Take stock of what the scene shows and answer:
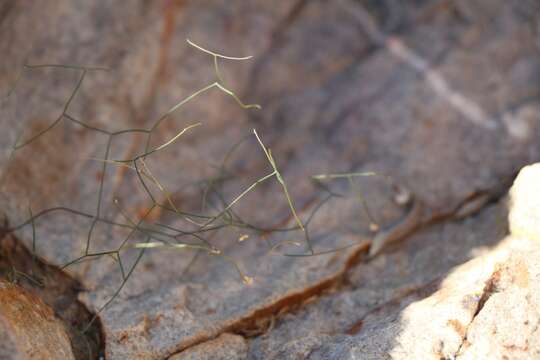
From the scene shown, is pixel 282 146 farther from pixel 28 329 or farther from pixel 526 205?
pixel 28 329

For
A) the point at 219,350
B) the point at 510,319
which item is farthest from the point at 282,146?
the point at 510,319

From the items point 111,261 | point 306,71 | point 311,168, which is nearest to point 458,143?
point 311,168

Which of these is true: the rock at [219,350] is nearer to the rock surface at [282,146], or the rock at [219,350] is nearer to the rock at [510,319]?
the rock surface at [282,146]

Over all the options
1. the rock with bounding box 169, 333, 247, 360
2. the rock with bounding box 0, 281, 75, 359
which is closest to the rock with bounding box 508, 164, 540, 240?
the rock with bounding box 169, 333, 247, 360

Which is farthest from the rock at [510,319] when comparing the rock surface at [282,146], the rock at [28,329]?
the rock at [28,329]

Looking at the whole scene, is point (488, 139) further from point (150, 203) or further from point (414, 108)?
point (150, 203)

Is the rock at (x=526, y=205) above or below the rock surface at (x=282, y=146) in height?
below

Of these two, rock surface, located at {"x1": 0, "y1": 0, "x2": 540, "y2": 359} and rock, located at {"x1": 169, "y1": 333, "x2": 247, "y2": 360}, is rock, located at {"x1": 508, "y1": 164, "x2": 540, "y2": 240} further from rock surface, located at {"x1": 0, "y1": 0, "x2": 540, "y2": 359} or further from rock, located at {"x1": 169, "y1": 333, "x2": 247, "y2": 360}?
rock, located at {"x1": 169, "y1": 333, "x2": 247, "y2": 360}
